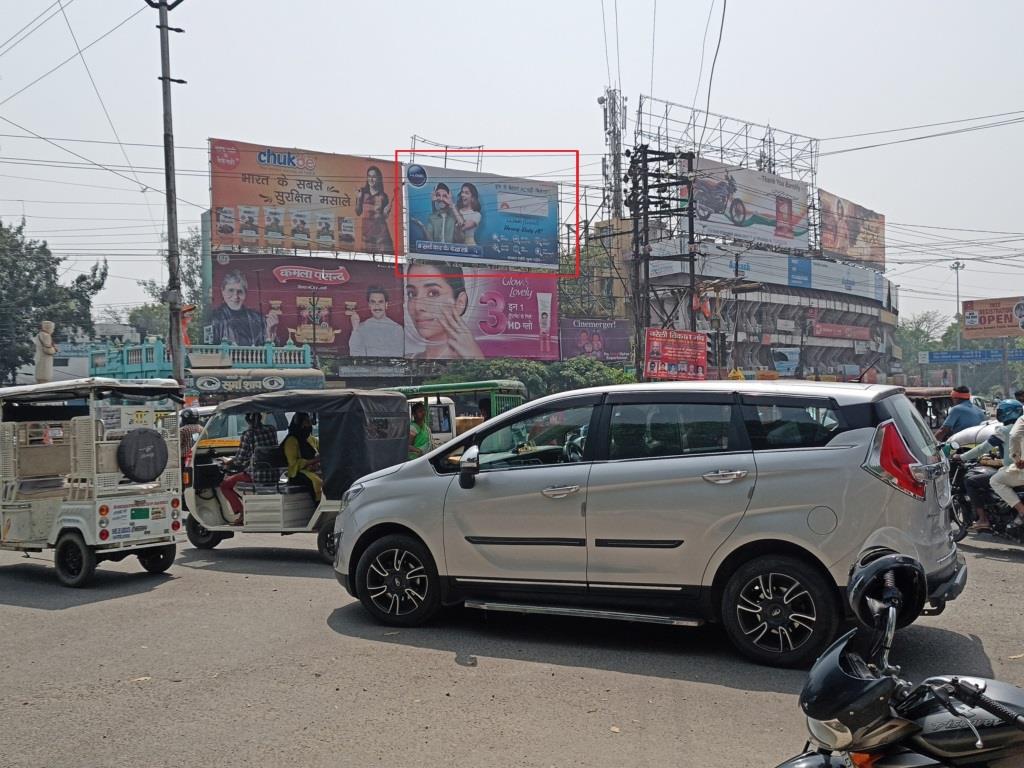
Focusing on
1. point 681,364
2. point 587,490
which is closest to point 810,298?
point 681,364

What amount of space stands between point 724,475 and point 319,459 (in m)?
6.07

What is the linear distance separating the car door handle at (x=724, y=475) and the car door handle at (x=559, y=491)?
3.00 ft

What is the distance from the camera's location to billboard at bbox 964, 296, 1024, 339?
65.4 m

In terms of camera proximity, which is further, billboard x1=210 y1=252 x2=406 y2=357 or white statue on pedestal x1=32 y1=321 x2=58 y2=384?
billboard x1=210 y1=252 x2=406 y2=357

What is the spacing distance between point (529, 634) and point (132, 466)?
485cm

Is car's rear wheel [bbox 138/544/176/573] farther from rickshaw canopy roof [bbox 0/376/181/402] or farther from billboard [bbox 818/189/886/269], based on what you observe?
billboard [bbox 818/189/886/269]

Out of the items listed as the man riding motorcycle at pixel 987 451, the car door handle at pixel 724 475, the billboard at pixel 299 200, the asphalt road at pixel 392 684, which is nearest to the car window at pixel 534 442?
the car door handle at pixel 724 475

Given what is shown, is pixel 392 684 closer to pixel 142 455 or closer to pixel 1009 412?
pixel 142 455

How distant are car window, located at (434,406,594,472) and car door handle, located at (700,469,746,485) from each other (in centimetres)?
95

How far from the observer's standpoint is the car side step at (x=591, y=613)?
604 cm

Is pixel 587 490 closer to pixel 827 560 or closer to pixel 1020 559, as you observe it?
pixel 827 560

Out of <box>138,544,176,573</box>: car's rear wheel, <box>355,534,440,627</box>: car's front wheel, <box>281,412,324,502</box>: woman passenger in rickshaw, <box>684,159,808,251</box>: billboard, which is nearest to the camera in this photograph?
<box>355,534,440,627</box>: car's front wheel

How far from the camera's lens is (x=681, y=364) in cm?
3300

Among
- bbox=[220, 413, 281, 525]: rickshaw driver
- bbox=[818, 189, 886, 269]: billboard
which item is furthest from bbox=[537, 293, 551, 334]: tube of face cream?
bbox=[220, 413, 281, 525]: rickshaw driver
